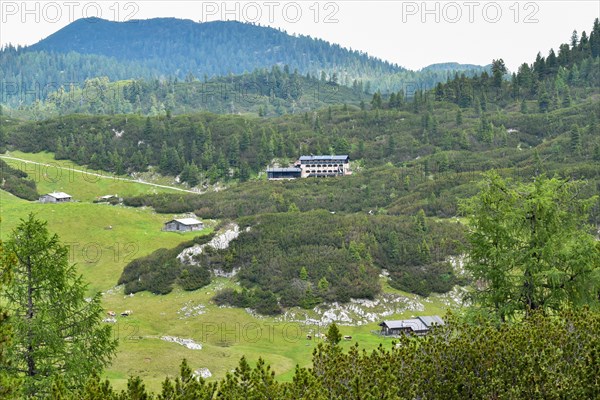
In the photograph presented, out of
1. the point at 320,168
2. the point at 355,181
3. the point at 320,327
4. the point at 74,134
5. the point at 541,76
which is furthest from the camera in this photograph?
the point at 541,76

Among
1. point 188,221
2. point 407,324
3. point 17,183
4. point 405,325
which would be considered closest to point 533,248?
point 405,325

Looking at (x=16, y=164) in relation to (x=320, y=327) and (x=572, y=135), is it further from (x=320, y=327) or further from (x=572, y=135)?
(x=572, y=135)

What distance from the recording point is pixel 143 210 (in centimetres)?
11719

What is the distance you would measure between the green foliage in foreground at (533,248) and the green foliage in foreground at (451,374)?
8576 millimetres

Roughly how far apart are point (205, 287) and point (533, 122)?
11403 centimetres

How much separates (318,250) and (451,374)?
208 feet

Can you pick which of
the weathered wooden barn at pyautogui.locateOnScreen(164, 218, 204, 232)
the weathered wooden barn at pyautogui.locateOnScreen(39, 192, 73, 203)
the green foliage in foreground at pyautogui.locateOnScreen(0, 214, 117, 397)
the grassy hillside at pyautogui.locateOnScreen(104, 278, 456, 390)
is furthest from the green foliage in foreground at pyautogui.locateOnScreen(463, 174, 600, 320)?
the weathered wooden barn at pyautogui.locateOnScreen(39, 192, 73, 203)

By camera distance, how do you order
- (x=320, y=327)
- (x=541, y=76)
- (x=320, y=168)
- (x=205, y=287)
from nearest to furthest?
(x=320, y=327) < (x=205, y=287) < (x=320, y=168) < (x=541, y=76)

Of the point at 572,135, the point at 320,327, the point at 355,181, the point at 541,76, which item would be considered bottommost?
the point at 320,327

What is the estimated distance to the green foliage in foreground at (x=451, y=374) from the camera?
45.5ft

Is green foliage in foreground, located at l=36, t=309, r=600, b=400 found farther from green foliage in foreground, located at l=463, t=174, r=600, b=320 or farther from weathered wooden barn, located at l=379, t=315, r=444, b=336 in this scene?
weathered wooden barn, located at l=379, t=315, r=444, b=336

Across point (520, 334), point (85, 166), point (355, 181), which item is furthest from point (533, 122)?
point (520, 334)

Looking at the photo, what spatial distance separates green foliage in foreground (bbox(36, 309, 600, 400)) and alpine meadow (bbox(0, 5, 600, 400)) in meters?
0.07

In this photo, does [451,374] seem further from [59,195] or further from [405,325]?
[59,195]
